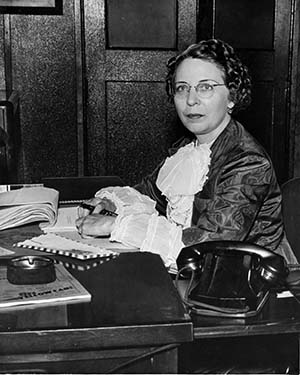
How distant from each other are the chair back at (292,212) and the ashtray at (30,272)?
36.1 inches

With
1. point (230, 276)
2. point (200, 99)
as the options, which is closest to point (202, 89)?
point (200, 99)

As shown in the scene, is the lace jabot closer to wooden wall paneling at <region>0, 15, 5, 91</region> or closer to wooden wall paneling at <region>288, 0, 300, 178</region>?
wooden wall paneling at <region>0, 15, 5, 91</region>

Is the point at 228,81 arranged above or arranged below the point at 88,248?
above

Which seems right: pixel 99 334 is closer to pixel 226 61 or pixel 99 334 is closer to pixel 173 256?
pixel 173 256

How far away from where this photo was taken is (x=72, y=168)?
5.05 meters

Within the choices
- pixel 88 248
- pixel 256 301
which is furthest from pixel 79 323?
pixel 88 248

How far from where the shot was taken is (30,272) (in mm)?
1385

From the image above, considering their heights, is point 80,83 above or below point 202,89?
below

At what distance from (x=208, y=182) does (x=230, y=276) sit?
654mm

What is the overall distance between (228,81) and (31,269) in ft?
3.28

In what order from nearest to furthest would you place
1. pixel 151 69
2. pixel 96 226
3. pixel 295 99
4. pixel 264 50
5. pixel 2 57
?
pixel 96 226, pixel 2 57, pixel 151 69, pixel 264 50, pixel 295 99

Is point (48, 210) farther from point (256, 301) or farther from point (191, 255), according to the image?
point (256, 301)

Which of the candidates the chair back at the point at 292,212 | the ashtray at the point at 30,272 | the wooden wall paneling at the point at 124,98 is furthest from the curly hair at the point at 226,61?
the wooden wall paneling at the point at 124,98

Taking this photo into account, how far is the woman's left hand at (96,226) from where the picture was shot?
6.15 ft
